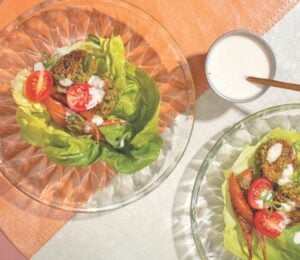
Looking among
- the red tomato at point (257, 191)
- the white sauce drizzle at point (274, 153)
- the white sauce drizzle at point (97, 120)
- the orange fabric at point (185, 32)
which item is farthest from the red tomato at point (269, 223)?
the white sauce drizzle at point (97, 120)

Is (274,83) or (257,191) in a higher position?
(274,83)

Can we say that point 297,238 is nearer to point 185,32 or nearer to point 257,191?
point 257,191

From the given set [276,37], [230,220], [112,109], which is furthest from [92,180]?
[276,37]

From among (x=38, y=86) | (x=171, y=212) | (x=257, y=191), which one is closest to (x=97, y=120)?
(x=38, y=86)

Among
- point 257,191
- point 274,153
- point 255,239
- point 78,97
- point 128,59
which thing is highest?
point 128,59

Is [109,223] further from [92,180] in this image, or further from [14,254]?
[14,254]

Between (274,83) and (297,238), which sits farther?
(297,238)

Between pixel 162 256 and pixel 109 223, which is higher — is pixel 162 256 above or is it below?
below
